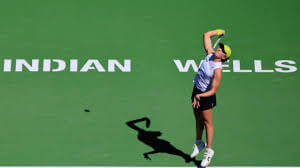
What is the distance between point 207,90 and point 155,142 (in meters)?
1.44

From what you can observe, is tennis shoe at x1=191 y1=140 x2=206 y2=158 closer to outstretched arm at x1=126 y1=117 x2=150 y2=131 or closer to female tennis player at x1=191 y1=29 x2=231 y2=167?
female tennis player at x1=191 y1=29 x2=231 y2=167

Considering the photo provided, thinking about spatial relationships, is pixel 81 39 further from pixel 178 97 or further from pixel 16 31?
pixel 178 97

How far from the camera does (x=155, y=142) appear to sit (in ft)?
32.4

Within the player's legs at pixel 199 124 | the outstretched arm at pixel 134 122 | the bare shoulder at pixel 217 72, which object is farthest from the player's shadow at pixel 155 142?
the bare shoulder at pixel 217 72

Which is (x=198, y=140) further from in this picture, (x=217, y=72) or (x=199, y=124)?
(x=217, y=72)

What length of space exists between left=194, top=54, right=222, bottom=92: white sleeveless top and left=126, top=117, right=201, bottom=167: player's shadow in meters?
1.19

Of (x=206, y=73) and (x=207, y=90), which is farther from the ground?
(x=206, y=73)

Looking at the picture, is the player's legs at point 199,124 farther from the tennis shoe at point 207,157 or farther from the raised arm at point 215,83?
the raised arm at point 215,83

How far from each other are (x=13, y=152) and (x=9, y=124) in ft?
2.46

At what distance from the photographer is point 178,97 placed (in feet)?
35.6

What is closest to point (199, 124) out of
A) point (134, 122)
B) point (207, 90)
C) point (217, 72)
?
point (207, 90)

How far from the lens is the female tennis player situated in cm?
877

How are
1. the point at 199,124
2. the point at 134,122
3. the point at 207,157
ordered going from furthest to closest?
1. the point at 134,122
2. the point at 199,124
3. the point at 207,157

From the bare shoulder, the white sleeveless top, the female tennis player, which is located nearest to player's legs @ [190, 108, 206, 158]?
the female tennis player
